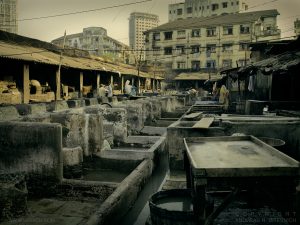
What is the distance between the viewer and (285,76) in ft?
43.8

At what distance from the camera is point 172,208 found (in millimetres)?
4418

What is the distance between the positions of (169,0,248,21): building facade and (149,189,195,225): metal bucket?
59646 millimetres

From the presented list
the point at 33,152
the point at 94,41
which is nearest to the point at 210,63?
the point at 94,41

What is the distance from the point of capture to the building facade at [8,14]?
42219 mm

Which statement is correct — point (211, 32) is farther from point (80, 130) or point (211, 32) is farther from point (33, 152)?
point (33, 152)

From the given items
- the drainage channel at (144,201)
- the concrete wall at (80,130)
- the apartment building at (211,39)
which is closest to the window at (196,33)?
the apartment building at (211,39)

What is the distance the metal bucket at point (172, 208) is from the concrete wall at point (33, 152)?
2628 millimetres

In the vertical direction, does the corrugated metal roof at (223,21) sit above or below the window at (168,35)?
above

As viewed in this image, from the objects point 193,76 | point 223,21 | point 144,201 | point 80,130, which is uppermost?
point 223,21

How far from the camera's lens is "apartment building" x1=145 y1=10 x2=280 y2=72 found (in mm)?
45156

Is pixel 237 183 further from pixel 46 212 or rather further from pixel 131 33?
pixel 131 33

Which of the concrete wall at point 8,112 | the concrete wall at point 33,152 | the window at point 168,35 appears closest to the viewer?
the concrete wall at point 33,152

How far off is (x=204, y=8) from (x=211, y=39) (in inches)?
684

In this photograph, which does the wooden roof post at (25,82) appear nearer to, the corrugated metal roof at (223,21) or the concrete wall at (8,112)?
the concrete wall at (8,112)
